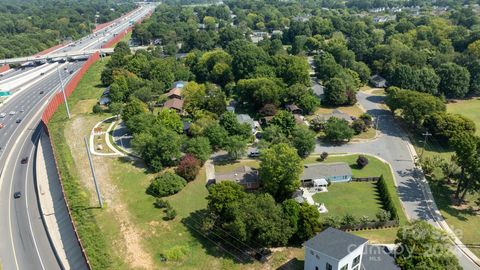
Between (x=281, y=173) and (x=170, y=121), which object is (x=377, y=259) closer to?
(x=281, y=173)

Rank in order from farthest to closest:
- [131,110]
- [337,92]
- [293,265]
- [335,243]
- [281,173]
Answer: [337,92] → [131,110] → [281,173] → [293,265] → [335,243]

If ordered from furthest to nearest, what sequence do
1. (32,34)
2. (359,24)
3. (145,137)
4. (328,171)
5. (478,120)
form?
(32,34) < (359,24) < (478,120) < (145,137) < (328,171)

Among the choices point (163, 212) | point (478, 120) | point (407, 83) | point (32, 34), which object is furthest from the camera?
point (32, 34)

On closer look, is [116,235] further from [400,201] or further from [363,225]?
[400,201]

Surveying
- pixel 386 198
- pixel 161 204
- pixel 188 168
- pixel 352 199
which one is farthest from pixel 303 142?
pixel 161 204

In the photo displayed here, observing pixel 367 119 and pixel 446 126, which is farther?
pixel 367 119

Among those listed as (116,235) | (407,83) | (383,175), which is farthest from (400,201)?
(407,83)

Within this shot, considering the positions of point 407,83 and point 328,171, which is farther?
point 407,83

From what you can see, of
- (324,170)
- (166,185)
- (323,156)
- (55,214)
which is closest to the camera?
(55,214)
